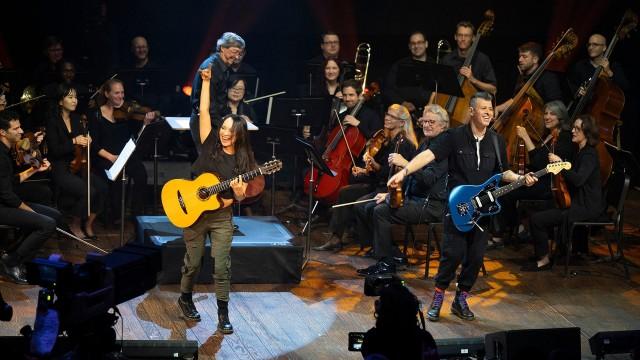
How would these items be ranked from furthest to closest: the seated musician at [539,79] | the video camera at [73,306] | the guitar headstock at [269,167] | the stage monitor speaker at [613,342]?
the seated musician at [539,79] < the guitar headstock at [269,167] < the stage monitor speaker at [613,342] < the video camera at [73,306]

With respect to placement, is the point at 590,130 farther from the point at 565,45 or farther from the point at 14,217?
the point at 14,217

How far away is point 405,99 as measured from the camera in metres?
10.4

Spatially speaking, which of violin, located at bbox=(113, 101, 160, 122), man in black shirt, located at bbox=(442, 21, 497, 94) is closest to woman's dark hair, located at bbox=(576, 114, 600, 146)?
man in black shirt, located at bbox=(442, 21, 497, 94)

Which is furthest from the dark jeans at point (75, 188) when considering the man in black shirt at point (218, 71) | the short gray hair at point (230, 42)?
the short gray hair at point (230, 42)

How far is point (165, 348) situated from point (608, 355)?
2.72 meters

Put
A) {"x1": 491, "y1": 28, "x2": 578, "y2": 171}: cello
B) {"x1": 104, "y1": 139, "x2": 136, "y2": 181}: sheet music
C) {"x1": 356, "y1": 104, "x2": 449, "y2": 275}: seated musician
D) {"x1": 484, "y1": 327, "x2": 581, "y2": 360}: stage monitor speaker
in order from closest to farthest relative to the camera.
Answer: {"x1": 484, "y1": 327, "x2": 581, "y2": 360}: stage monitor speaker, {"x1": 104, "y1": 139, "x2": 136, "y2": 181}: sheet music, {"x1": 356, "y1": 104, "x2": 449, "y2": 275}: seated musician, {"x1": 491, "y1": 28, "x2": 578, "y2": 171}: cello

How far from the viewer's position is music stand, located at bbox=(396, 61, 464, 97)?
29.8 ft

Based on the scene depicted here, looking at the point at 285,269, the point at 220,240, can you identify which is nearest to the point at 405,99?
the point at 285,269

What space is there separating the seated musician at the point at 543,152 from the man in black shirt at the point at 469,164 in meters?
1.53

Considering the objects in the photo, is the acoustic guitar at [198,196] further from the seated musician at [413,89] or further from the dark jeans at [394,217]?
the seated musician at [413,89]

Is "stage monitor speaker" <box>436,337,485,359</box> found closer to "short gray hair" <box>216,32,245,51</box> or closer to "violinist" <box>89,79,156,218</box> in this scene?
"short gray hair" <box>216,32,245,51</box>

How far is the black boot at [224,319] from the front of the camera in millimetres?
6606

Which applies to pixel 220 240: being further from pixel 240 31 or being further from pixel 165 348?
pixel 240 31

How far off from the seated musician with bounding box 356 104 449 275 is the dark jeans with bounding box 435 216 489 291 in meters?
1.14
